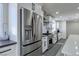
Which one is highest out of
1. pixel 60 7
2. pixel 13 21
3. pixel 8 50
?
pixel 60 7

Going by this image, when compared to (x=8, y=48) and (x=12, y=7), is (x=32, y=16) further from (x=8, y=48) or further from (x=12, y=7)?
(x=8, y=48)

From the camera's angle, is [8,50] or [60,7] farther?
[60,7]

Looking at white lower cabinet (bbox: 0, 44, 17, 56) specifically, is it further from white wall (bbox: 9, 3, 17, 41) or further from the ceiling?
the ceiling

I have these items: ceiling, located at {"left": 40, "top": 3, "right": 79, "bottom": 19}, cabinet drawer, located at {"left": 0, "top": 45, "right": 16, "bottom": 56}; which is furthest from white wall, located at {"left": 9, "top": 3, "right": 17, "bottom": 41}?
ceiling, located at {"left": 40, "top": 3, "right": 79, "bottom": 19}

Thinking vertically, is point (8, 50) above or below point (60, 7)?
below

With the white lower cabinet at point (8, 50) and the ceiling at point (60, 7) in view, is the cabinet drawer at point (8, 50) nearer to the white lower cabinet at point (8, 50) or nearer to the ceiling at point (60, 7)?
the white lower cabinet at point (8, 50)

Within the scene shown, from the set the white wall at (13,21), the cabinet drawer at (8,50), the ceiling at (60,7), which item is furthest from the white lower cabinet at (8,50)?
the ceiling at (60,7)

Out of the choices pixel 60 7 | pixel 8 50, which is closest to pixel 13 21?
pixel 8 50

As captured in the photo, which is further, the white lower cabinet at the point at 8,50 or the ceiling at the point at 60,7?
the ceiling at the point at 60,7

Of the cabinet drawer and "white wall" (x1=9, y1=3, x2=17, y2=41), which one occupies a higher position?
"white wall" (x1=9, y1=3, x2=17, y2=41)

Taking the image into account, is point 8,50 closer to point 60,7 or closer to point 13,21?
point 13,21

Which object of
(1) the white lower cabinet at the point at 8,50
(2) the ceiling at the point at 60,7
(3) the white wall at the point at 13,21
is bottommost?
(1) the white lower cabinet at the point at 8,50

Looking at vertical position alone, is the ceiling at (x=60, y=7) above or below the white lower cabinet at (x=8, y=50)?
above

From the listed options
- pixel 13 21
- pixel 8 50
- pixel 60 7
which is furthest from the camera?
pixel 60 7
